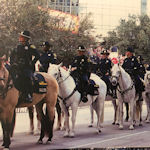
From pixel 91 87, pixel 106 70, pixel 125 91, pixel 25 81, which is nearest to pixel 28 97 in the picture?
pixel 25 81

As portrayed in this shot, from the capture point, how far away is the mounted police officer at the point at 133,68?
15.6 metres

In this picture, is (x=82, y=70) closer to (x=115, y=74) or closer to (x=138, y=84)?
(x=115, y=74)

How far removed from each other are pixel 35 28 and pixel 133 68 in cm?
1099

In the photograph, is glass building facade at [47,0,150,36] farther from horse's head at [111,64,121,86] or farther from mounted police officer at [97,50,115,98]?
horse's head at [111,64,121,86]

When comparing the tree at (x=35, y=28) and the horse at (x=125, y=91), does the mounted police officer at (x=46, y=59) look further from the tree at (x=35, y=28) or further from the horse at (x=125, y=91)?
the tree at (x=35, y=28)

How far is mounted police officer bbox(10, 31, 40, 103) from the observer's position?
33.5 ft

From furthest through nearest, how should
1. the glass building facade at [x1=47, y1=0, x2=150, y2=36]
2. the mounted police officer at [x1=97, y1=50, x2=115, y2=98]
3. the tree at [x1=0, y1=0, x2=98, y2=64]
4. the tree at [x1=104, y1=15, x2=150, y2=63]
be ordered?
1. the glass building facade at [x1=47, y1=0, x2=150, y2=36]
2. the tree at [x1=104, y1=15, x2=150, y2=63]
3. the tree at [x1=0, y1=0, x2=98, y2=64]
4. the mounted police officer at [x1=97, y1=50, x2=115, y2=98]

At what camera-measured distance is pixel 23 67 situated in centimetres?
1039

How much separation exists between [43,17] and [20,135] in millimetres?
15431

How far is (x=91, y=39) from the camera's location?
32.8 metres

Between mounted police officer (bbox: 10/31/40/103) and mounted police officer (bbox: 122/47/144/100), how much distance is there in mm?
5750

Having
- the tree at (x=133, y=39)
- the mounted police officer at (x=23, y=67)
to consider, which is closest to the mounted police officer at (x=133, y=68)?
the mounted police officer at (x=23, y=67)

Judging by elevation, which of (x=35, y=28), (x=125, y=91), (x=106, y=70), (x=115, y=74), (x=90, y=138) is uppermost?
(x=35, y=28)

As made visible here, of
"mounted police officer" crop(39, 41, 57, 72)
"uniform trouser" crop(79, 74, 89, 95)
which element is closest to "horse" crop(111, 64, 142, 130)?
"uniform trouser" crop(79, 74, 89, 95)
